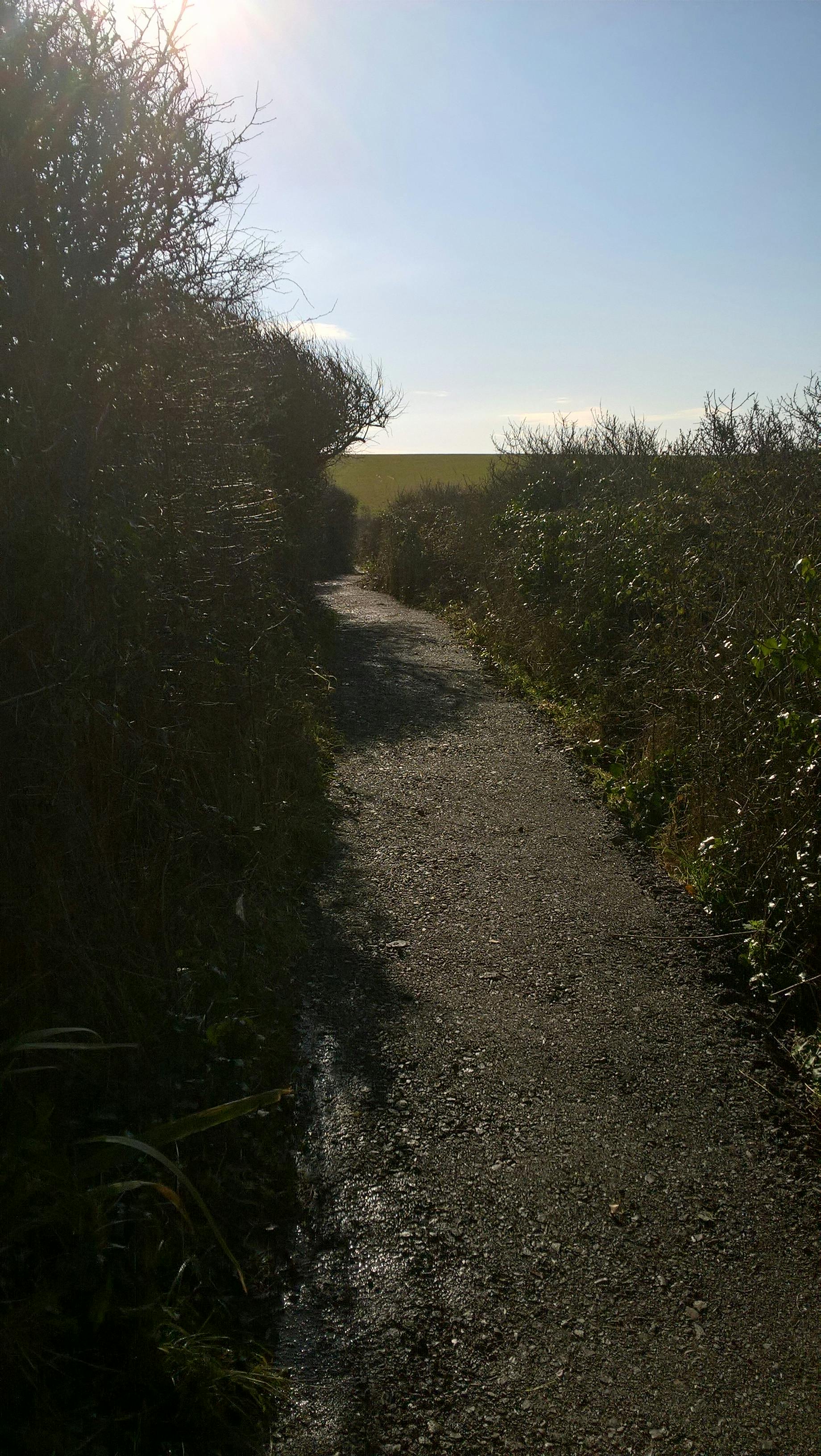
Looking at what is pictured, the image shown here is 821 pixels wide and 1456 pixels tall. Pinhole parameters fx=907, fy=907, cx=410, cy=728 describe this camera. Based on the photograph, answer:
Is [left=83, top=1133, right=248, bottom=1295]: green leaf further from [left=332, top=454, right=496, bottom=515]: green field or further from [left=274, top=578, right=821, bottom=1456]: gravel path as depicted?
[left=332, top=454, right=496, bottom=515]: green field

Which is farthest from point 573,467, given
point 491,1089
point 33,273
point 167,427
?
point 491,1089

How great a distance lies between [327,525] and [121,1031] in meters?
27.8

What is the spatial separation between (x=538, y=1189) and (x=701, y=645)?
3.94 meters

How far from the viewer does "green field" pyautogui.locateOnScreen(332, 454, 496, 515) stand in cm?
5834

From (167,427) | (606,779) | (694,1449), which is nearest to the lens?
(694,1449)

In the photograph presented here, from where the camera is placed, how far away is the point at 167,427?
5.41m

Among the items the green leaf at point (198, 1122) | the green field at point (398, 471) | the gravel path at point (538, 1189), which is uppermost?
the green field at point (398, 471)

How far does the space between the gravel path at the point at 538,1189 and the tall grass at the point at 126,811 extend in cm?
26

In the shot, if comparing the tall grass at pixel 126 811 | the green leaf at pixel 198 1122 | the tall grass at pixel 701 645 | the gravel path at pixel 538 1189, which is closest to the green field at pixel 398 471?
the tall grass at pixel 701 645

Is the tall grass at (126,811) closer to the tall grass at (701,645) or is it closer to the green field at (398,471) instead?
the tall grass at (701,645)

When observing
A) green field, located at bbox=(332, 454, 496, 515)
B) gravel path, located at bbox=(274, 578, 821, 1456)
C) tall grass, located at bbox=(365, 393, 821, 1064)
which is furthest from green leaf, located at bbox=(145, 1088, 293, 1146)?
green field, located at bbox=(332, 454, 496, 515)

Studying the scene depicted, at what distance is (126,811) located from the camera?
4066 millimetres

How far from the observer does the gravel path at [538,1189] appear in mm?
2414

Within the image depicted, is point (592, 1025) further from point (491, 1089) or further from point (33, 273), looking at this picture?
point (33, 273)
